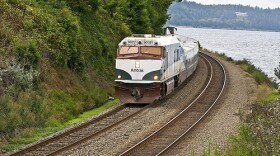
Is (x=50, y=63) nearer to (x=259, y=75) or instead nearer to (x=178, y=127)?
(x=178, y=127)

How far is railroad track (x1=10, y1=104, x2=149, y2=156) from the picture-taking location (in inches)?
685

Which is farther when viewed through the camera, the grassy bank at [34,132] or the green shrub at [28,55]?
the green shrub at [28,55]

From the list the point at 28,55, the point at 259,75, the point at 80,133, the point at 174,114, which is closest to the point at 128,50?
the point at 174,114

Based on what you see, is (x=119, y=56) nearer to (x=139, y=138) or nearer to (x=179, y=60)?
(x=179, y=60)

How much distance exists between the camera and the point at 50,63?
2716 cm

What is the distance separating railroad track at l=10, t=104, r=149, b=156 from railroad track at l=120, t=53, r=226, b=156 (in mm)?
1988

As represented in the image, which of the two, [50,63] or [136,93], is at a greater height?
[50,63]

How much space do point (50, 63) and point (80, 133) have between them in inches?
299

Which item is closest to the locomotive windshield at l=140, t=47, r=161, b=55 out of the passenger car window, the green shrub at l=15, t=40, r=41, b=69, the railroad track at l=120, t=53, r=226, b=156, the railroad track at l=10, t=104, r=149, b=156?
the passenger car window

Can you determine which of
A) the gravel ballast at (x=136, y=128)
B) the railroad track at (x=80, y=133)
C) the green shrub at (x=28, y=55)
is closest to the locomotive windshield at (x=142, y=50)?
the gravel ballast at (x=136, y=128)

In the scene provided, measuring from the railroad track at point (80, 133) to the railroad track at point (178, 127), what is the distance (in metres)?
1.99

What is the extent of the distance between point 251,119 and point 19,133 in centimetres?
837

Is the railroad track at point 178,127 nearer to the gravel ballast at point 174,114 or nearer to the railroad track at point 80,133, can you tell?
the gravel ballast at point 174,114

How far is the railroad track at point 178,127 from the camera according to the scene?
58.2 ft
